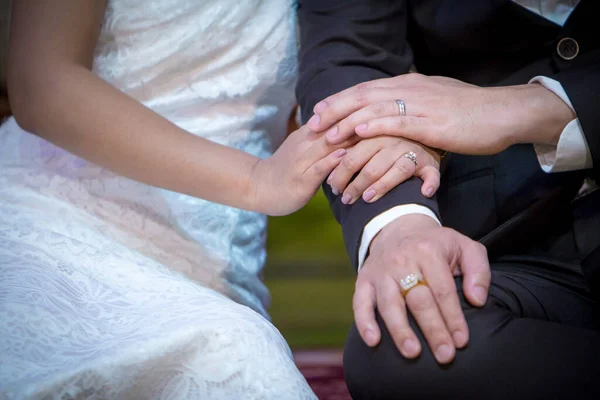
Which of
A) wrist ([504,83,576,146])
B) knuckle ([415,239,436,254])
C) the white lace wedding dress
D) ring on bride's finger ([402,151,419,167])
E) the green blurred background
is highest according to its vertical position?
wrist ([504,83,576,146])

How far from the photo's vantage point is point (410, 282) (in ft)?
2.53

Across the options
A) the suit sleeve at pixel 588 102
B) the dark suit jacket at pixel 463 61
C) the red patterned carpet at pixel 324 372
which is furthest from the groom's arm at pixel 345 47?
the red patterned carpet at pixel 324 372

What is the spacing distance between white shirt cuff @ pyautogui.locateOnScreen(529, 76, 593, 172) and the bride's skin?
0.23m

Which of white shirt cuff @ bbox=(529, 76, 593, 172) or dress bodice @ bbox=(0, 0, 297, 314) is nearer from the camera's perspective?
white shirt cuff @ bbox=(529, 76, 593, 172)

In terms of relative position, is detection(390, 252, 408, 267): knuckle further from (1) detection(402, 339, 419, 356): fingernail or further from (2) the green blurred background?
(2) the green blurred background

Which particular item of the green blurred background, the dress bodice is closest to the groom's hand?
the dress bodice

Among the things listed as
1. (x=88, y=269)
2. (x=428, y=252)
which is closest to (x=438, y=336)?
(x=428, y=252)

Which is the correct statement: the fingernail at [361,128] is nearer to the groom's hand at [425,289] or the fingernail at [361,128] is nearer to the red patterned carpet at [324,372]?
the groom's hand at [425,289]

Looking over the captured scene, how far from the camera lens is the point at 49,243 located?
3.00 feet

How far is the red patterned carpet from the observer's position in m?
1.50

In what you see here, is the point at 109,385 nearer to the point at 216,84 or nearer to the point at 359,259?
the point at 359,259

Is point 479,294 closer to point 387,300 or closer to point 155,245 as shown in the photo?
point 387,300

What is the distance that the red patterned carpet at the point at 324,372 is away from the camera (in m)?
1.50

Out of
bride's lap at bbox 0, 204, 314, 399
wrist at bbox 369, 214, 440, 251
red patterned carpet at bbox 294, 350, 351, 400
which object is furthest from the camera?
red patterned carpet at bbox 294, 350, 351, 400
